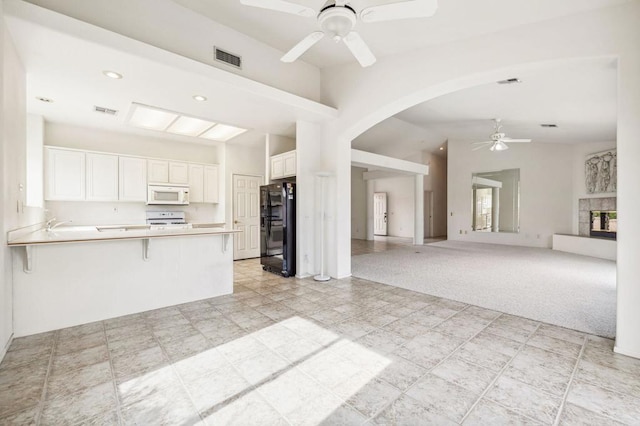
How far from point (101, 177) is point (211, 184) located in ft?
6.66

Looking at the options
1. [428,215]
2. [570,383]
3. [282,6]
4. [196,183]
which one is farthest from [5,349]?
[428,215]

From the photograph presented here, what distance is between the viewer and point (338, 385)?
6.08 feet

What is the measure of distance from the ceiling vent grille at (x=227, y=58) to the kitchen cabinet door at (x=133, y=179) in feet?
10.7

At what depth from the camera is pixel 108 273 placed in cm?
304

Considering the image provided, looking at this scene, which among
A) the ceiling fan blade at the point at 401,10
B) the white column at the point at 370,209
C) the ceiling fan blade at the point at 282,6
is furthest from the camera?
the white column at the point at 370,209

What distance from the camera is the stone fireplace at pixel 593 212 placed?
710 cm

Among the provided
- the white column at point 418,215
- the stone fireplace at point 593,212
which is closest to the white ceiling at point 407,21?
the white column at point 418,215

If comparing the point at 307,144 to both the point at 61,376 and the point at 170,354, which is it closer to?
the point at 170,354

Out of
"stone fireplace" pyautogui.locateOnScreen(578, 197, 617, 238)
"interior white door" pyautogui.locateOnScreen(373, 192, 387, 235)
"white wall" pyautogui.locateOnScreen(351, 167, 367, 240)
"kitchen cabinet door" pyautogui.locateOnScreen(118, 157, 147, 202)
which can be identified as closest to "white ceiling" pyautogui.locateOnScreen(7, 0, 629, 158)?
"kitchen cabinet door" pyautogui.locateOnScreen(118, 157, 147, 202)

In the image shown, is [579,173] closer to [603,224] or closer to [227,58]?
[603,224]

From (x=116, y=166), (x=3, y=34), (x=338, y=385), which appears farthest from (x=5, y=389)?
(x=116, y=166)

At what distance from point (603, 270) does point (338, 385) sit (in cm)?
624

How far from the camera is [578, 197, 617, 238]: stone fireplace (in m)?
7.10

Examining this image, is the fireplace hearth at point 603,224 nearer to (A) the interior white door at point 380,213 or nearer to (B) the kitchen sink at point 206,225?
(A) the interior white door at point 380,213
